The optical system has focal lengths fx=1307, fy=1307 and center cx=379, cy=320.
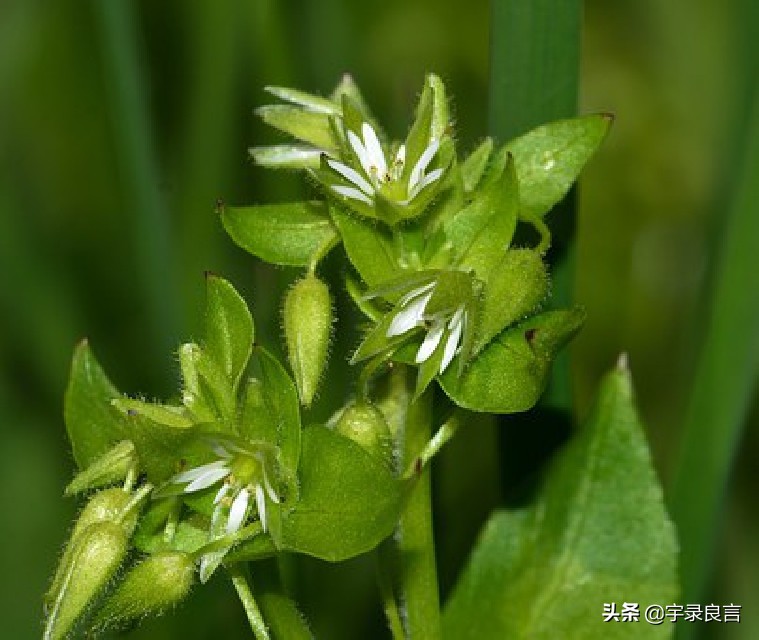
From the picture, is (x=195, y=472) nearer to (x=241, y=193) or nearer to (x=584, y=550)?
(x=584, y=550)

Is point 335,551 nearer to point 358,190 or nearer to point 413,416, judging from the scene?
point 413,416

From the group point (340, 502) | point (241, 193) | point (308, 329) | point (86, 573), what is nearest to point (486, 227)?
point (308, 329)

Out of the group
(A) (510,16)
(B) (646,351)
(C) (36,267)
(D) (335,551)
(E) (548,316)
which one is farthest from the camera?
(B) (646,351)

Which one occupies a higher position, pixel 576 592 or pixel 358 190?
pixel 358 190

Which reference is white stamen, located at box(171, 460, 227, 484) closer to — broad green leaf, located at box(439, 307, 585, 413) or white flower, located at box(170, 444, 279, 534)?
white flower, located at box(170, 444, 279, 534)

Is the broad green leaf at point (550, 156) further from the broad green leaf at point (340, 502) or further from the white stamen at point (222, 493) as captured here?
the white stamen at point (222, 493)

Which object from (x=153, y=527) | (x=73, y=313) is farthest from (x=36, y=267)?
(x=153, y=527)

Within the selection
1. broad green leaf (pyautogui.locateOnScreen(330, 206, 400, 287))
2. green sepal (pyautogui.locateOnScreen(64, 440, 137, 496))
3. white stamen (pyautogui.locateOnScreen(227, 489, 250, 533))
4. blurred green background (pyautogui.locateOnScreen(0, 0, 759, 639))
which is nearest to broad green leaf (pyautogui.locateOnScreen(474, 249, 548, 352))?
broad green leaf (pyautogui.locateOnScreen(330, 206, 400, 287))
